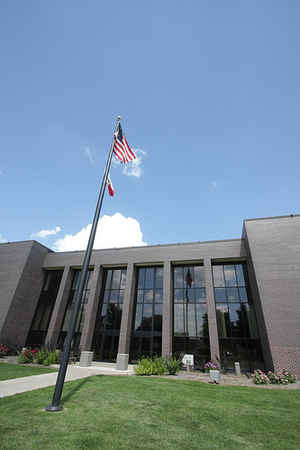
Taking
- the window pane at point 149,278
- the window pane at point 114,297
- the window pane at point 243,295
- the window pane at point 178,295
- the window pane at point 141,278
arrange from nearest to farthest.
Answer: the window pane at point 243,295, the window pane at point 178,295, the window pane at point 149,278, the window pane at point 114,297, the window pane at point 141,278

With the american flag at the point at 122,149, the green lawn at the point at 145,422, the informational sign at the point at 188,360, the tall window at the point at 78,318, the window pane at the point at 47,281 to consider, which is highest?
the american flag at the point at 122,149

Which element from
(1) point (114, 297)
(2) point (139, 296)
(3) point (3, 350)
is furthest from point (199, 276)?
(3) point (3, 350)

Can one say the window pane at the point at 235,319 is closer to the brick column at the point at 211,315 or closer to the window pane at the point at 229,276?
the brick column at the point at 211,315

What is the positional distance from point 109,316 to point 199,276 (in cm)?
1045

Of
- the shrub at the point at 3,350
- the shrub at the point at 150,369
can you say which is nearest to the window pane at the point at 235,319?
the shrub at the point at 150,369

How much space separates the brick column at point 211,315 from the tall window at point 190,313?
124cm

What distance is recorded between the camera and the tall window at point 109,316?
21.4 m

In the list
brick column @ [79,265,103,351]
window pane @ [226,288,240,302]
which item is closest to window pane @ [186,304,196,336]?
window pane @ [226,288,240,302]

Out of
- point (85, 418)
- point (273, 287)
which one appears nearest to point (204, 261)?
point (273, 287)

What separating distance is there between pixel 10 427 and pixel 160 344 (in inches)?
703

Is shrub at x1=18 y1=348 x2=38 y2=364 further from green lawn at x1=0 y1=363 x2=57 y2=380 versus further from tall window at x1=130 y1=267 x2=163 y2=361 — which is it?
tall window at x1=130 y1=267 x2=163 y2=361

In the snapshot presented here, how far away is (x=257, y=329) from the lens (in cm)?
1847

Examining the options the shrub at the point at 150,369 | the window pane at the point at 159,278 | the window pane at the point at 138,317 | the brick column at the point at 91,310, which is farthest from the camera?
the window pane at the point at 159,278

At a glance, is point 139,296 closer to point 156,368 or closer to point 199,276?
point 199,276
